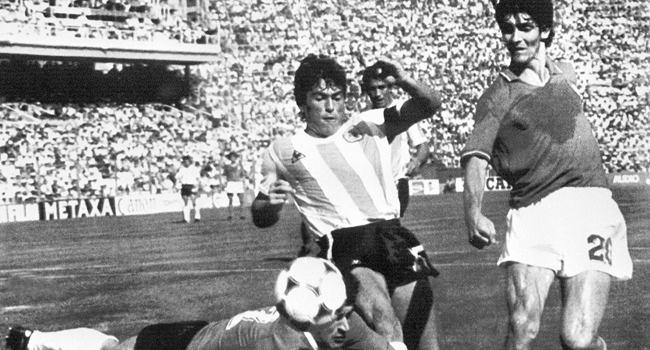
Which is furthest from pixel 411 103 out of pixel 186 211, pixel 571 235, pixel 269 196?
pixel 186 211

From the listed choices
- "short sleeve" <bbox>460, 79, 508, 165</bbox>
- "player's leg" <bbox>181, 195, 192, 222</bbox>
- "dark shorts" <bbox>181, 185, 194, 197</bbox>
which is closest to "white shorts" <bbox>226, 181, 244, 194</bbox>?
"player's leg" <bbox>181, 195, 192, 222</bbox>

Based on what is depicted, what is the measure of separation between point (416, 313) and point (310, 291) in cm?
179

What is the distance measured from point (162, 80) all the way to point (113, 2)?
10.6 ft

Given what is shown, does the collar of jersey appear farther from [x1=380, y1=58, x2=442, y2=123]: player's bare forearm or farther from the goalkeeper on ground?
the goalkeeper on ground

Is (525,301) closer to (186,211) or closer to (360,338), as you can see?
(360,338)

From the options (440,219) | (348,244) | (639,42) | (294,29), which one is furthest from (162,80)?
(348,244)

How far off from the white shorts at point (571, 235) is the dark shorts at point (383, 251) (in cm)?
93

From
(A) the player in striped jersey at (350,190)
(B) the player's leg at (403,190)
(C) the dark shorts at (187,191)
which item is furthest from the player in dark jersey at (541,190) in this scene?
(C) the dark shorts at (187,191)

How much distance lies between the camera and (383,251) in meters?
7.54

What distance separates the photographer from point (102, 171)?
125 feet

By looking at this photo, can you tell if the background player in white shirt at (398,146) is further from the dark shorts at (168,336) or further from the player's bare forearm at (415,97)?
the dark shorts at (168,336)

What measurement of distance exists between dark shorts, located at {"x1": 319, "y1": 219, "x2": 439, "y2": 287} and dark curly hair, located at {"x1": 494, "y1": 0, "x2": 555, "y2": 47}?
1460 mm

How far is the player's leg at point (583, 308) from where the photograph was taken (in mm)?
6473

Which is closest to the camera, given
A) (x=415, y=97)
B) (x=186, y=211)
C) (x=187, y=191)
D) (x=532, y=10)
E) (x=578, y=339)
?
(x=578, y=339)
